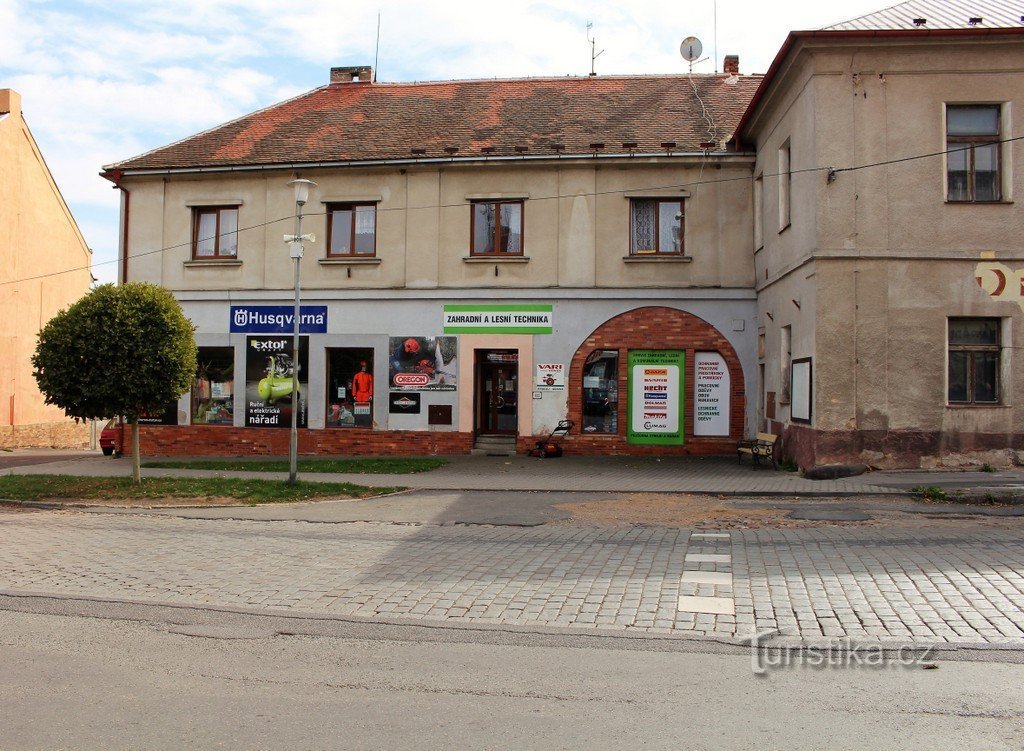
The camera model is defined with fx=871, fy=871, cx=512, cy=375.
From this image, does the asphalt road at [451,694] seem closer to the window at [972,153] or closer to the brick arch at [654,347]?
the window at [972,153]

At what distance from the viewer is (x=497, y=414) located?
21.9m

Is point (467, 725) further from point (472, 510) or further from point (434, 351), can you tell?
point (434, 351)

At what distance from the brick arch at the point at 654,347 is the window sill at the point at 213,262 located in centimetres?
917

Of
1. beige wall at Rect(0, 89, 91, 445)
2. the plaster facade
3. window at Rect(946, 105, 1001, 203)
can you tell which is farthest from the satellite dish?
beige wall at Rect(0, 89, 91, 445)

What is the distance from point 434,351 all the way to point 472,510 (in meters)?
9.16

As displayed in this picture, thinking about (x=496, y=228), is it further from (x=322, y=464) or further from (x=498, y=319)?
(x=322, y=464)

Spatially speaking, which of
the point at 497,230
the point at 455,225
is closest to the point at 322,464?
the point at 455,225

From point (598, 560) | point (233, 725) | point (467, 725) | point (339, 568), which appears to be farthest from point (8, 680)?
point (598, 560)

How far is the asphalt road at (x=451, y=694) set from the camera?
4.19 metres

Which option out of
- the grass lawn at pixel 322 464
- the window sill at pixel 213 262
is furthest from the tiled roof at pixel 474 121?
the grass lawn at pixel 322 464

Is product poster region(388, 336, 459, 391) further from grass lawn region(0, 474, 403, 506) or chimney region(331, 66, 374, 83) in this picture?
chimney region(331, 66, 374, 83)

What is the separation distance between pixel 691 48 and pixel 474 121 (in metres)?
7.76

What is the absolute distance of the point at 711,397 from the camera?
820 inches

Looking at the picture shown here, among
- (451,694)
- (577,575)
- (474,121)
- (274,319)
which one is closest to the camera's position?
(451,694)
